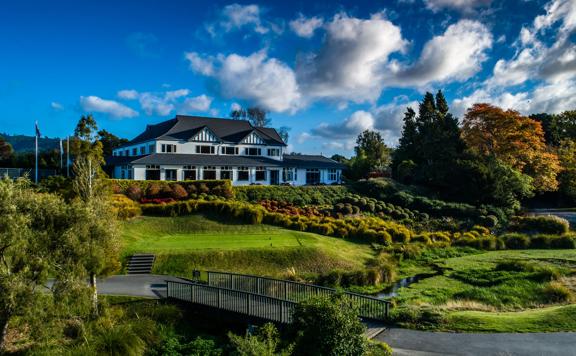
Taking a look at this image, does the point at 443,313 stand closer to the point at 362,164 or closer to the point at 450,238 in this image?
the point at 450,238

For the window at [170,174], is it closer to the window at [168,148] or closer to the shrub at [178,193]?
the window at [168,148]

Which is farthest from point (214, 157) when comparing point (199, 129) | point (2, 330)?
point (2, 330)

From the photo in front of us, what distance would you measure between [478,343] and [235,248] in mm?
16019

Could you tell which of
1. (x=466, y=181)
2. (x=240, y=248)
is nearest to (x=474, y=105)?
(x=466, y=181)

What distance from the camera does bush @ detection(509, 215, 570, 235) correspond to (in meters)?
36.3

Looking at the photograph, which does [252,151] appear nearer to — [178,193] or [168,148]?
[168,148]

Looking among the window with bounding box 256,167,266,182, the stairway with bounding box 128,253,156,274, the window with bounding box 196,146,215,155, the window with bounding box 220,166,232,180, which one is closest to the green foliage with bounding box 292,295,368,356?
the stairway with bounding box 128,253,156,274

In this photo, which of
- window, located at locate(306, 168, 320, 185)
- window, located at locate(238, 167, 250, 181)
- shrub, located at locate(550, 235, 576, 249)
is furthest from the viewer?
window, located at locate(306, 168, 320, 185)

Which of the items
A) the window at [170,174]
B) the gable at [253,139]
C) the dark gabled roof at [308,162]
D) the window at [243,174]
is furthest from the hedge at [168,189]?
the dark gabled roof at [308,162]

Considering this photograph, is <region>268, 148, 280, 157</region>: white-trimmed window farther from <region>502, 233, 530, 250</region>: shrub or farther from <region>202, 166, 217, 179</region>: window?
<region>502, 233, 530, 250</region>: shrub

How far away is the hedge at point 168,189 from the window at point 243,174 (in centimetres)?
1028

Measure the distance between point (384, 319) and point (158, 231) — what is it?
70.0 ft

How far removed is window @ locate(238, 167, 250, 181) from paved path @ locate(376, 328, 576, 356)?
41609mm

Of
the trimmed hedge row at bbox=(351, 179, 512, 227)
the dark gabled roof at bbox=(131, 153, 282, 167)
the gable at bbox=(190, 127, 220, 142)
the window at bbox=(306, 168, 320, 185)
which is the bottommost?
the trimmed hedge row at bbox=(351, 179, 512, 227)
